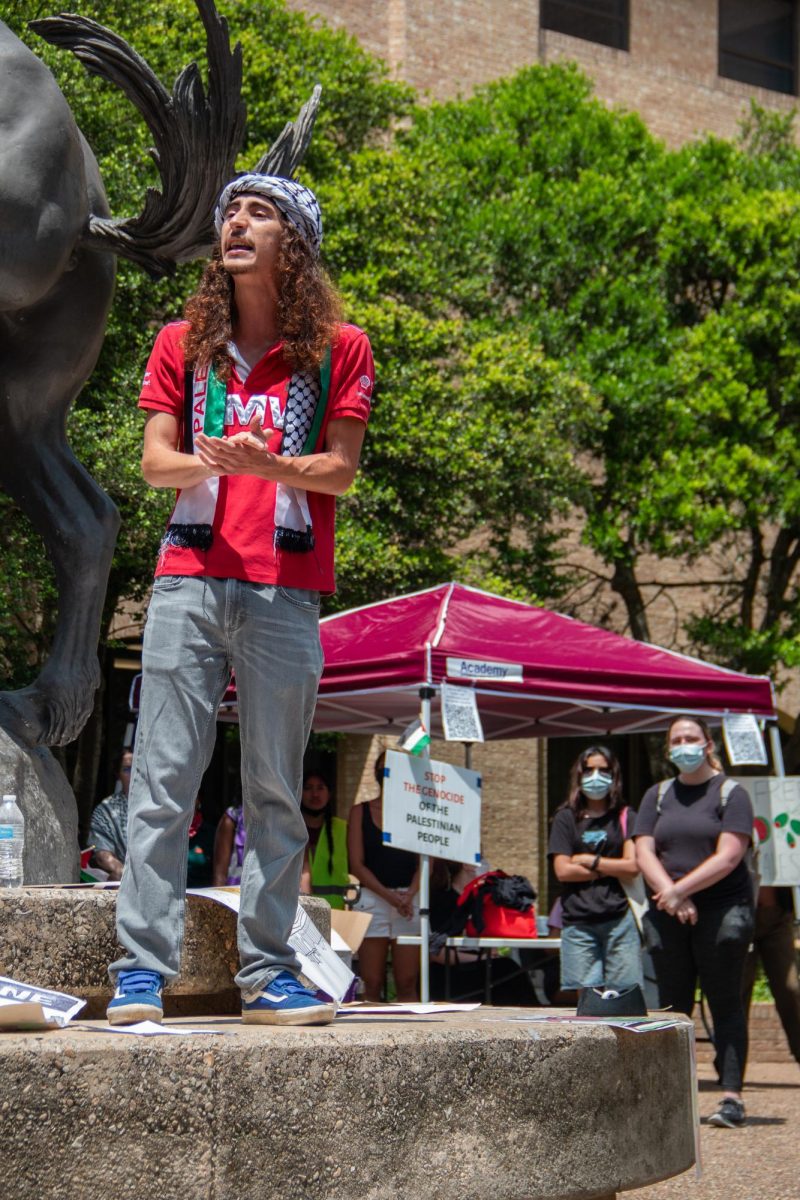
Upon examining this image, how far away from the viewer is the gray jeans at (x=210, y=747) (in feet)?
12.2

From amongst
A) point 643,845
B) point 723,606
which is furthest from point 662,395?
point 643,845

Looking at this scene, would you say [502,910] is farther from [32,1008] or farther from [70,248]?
[32,1008]

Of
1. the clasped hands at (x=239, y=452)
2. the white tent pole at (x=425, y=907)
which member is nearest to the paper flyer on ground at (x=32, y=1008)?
the clasped hands at (x=239, y=452)

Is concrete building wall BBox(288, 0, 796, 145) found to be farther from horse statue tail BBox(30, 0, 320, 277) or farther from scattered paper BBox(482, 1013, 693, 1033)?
scattered paper BBox(482, 1013, 693, 1033)

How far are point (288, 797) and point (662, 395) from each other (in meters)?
16.3

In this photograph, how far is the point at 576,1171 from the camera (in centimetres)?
354

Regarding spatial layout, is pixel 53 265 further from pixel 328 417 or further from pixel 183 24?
pixel 183 24

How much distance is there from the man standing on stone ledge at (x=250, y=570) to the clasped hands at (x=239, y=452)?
0.32ft

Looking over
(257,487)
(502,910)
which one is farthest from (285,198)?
(502,910)

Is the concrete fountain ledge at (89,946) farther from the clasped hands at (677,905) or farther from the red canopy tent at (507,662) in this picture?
the red canopy tent at (507,662)

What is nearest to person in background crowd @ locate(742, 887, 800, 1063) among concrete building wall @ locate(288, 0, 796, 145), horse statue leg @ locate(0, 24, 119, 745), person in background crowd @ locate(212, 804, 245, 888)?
person in background crowd @ locate(212, 804, 245, 888)

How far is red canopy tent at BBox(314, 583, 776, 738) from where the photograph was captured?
33.4 feet

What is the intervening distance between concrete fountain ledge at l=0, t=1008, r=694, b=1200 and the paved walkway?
8.76ft

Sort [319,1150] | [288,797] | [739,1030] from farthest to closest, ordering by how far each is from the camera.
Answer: [739,1030]
[288,797]
[319,1150]
